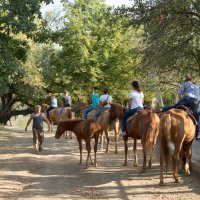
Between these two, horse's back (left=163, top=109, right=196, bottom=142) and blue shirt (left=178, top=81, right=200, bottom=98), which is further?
blue shirt (left=178, top=81, right=200, bottom=98)

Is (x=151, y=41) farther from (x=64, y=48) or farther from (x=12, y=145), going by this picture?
(x=64, y=48)

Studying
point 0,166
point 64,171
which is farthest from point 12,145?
point 64,171

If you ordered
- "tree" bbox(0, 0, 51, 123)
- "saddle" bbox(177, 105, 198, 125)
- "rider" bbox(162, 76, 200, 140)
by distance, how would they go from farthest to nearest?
"tree" bbox(0, 0, 51, 123), "rider" bbox(162, 76, 200, 140), "saddle" bbox(177, 105, 198, 125)

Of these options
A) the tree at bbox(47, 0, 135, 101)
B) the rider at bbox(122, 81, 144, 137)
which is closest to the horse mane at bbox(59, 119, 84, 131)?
the rider at bbox(122, 81, 144, 137)

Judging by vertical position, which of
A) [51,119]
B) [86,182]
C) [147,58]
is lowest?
[86,182]

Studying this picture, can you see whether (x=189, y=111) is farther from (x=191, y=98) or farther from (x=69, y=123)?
(x=69, y=123)

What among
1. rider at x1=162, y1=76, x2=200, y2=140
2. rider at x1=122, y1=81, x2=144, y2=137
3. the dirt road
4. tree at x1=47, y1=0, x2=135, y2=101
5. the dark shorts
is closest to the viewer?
the dirt road

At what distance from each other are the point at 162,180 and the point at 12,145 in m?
11.8

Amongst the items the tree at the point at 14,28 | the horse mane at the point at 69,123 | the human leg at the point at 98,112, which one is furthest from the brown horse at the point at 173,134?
the human leg at the point at 98,112

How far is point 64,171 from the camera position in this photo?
13070 mm

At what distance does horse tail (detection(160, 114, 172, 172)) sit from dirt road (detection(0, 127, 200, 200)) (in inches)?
32.7

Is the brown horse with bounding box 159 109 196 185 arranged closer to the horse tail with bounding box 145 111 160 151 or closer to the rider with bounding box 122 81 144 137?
the horse tail with bounding box 145 111 160 151

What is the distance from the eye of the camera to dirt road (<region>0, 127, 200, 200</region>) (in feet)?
32.3

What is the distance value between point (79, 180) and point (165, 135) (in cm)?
301
